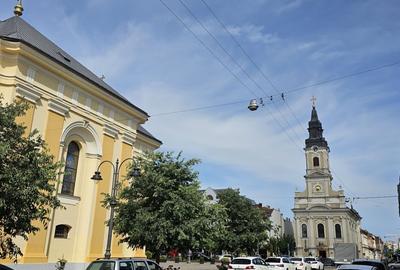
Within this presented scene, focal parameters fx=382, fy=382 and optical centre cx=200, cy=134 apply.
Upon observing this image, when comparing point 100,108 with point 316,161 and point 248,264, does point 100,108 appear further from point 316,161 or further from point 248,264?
point 316,161

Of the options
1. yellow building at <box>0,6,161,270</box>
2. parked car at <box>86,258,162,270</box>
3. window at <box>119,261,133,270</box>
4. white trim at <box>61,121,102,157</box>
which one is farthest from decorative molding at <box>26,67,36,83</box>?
window at <box>119,261,133,270</box>

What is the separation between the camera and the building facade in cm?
8944

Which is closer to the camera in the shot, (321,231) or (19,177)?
(19,177)

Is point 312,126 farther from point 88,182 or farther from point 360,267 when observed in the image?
point 360,267

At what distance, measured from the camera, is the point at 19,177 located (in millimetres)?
12141

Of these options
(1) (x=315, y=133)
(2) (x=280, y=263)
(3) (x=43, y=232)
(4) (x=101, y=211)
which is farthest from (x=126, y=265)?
(1) (x=315, y=133)

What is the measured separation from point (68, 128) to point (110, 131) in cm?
404

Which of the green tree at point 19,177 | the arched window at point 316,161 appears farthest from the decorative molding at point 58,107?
the arched window at point 316,161

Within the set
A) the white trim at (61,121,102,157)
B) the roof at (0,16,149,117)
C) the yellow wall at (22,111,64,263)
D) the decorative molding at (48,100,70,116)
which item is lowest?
the yellow wall at (22,111,64,263)

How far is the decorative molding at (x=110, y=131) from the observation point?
27569 mm

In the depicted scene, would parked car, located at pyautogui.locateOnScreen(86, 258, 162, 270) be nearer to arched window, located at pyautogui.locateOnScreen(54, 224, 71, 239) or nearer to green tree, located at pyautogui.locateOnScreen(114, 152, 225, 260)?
green tree, located at pyautogui.locateOnScreen(114, 152, 225, 260)

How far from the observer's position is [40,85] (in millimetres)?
22562

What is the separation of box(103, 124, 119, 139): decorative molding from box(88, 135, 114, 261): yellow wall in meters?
0.27

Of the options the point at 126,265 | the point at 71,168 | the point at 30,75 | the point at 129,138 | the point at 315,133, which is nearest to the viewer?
the point at 126,265
